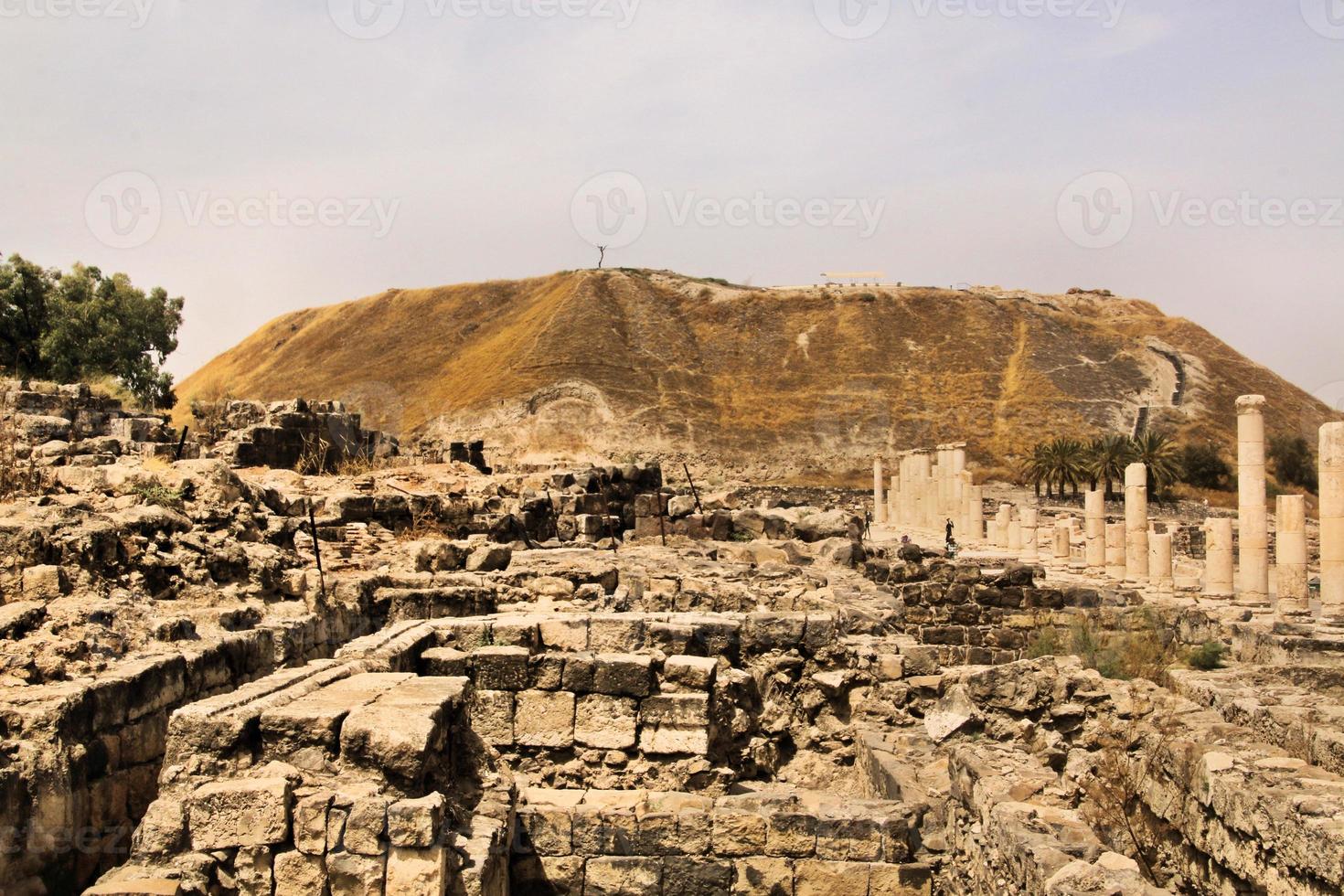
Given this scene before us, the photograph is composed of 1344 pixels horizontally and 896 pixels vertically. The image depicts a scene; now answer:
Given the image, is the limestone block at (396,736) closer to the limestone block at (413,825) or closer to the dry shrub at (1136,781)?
the limestone block at (413,825)

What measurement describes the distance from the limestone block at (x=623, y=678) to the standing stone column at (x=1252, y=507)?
1377cm

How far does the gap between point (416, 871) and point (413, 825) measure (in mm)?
175

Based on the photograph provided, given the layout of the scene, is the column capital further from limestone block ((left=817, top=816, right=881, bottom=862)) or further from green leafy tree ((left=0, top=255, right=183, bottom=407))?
green leafy tree ((left=0, top=255, right=183, bottom=407))

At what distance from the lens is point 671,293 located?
4075 inches

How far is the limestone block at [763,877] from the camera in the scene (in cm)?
632

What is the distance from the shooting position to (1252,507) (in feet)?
59.1

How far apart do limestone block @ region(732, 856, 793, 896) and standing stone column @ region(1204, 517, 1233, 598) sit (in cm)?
1474

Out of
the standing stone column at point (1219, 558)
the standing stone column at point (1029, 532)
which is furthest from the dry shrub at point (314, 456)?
the standing stone column at point (1029, 532)

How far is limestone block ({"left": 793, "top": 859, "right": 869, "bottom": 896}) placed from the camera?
20.9 feet

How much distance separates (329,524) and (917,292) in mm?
92210

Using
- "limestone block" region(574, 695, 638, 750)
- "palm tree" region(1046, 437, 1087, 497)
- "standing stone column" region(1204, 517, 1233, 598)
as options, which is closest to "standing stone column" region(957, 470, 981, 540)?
"palm tree" region(1046, 437, 1087, 497)

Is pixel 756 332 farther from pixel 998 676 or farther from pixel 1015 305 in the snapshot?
pixel 998 676

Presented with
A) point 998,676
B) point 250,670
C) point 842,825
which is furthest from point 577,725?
point 998,676

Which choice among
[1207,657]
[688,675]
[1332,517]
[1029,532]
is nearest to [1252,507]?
[1332,517]
